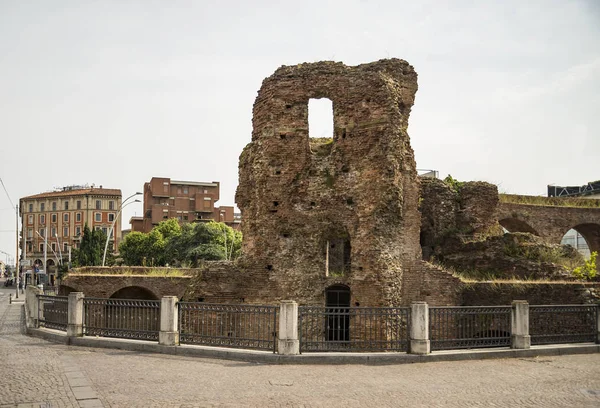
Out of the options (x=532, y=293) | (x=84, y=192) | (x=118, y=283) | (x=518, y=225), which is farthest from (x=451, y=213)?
(x=84, y=192)

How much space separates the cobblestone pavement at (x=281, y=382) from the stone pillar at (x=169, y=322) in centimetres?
60

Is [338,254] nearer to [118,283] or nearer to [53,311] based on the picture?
[118,283]

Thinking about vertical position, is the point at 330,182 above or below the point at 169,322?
above

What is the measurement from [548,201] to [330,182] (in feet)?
63.7

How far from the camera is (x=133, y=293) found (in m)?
33.2

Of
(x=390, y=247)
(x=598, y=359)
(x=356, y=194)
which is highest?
(x=356, y=194)

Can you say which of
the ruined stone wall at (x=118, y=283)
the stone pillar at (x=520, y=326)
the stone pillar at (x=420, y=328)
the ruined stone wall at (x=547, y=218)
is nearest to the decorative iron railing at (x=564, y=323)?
the stone pillar at (x=520, y=326)

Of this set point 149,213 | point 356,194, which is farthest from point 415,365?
point 149,213

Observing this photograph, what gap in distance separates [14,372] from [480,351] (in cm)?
972

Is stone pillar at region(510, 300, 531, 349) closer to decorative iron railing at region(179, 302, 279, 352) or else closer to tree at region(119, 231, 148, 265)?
decorative iron railing at region(179, 302, 279, 352)

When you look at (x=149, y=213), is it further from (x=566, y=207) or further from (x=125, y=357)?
(x=125, y=357)

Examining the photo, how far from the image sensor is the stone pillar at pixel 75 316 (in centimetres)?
1506

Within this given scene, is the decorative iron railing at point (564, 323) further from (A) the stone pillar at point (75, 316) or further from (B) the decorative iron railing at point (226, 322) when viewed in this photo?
(A) the stone pillar at point (75, 316)

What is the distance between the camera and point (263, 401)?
9.03 meters
